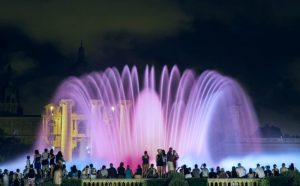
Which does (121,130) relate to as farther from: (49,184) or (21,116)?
(21,116)

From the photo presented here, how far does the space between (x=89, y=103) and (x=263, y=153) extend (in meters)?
32.1

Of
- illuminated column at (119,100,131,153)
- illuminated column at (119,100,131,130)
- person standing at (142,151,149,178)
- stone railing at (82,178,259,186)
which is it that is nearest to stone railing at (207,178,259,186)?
stone railing at (82,178,259,186)

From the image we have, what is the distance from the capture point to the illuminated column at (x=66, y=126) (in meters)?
75.8

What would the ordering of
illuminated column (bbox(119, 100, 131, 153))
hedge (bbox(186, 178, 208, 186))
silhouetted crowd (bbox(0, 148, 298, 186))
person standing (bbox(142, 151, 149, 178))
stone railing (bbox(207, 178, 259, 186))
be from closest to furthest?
hedge (bbox(186, 178, 208, 186)), stone railing (bbox(207, 178, 259, 186)), silhouetted crowd (bbox(0, 148, 298, 186)), person standing (bbox(142, 151, 149, 178)), illuminated column (bbox(119, 100, 131, 153))

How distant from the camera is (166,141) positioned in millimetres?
33750

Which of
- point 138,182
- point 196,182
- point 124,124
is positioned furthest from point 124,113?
point 196,182

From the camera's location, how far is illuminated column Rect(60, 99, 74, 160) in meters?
75.8

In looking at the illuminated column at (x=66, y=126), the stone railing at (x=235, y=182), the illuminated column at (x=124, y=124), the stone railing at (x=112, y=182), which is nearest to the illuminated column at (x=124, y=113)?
the illuminated column at (x=124, y=124)

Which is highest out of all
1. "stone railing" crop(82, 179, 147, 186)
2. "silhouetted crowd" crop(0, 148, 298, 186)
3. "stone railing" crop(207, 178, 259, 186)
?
"silhouetted crowd" crop(0, 148, 298, 186)

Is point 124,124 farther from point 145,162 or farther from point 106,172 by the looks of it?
point 106,172

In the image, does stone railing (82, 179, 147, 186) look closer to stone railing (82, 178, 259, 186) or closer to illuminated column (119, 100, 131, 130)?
stone railing (82, 178, 259, 186)

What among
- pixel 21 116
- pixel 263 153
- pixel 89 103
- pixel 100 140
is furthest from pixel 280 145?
pixel 21 116

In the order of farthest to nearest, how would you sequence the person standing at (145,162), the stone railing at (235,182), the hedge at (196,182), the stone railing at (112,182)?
the person standing at (145,162), the stone railing at (235,182), the stone railing at (112,182), the hedge at (196,182)

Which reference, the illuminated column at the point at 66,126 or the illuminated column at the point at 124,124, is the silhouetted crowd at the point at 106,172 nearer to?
the illuminated column at the point at 124,124
